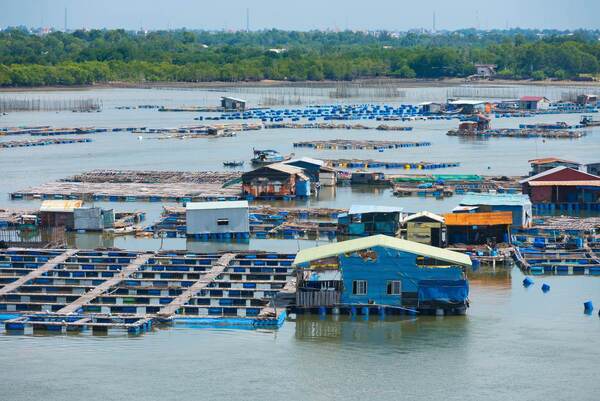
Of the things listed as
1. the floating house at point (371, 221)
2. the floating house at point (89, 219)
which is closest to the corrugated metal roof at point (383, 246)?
the floating house at point (371, 221)

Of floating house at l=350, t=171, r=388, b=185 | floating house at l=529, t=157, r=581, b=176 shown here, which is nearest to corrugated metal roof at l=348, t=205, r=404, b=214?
floating house at l=350, t=171, r=388, b=185

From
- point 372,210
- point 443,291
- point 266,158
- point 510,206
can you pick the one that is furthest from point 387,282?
Result: point 266,158

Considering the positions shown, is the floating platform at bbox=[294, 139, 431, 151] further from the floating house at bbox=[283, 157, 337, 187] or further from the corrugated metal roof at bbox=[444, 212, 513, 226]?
the corrugated metal roof at bbox=[444, 212, 513, 226]

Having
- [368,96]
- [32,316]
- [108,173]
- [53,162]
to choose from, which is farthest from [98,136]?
[32,316]

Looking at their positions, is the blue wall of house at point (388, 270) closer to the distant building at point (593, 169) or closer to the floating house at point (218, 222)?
the floating house at point (218, 222)

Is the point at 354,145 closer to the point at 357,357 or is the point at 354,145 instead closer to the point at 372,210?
the point at 372,210
